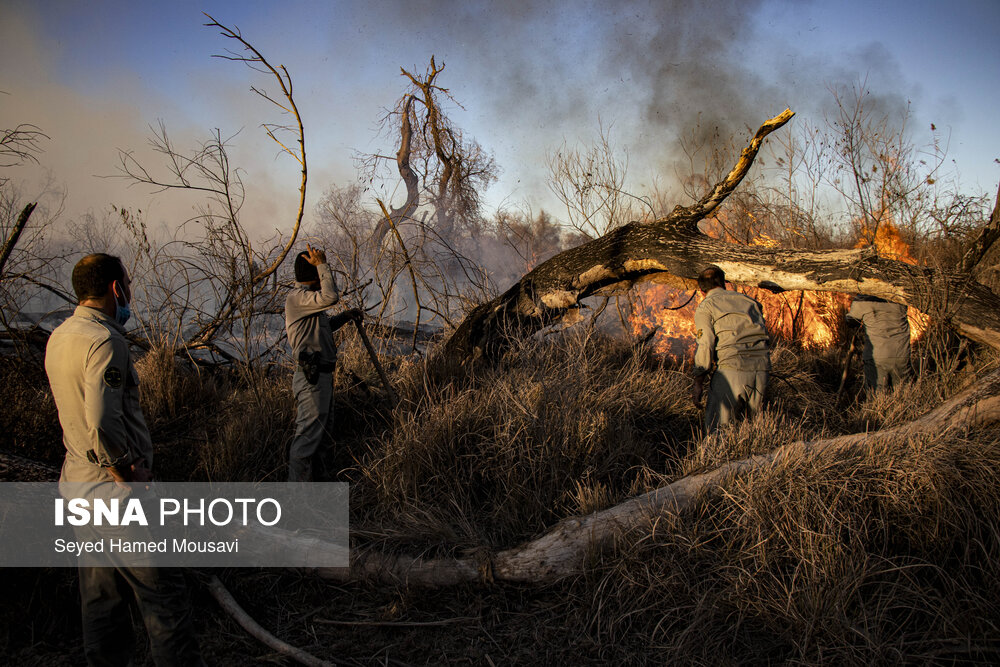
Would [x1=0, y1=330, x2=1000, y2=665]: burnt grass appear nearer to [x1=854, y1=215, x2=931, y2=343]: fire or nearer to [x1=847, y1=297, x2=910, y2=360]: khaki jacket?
[x1=847, y1=297, x2=910, y2=360]: khaki jacket

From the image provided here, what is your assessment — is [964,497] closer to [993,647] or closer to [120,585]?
[993,647]

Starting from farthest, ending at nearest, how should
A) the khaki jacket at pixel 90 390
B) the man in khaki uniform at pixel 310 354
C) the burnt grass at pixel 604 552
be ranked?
the man in khaki uniform at pixel 310 354
the burnt grass at pixel 604 552
the khaki jacket at pixel 90 390

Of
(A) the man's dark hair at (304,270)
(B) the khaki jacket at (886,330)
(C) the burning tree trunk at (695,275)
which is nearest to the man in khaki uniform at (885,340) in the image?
(B) the khaki jacket at (886,330)

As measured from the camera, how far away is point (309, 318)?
4469 millimetres

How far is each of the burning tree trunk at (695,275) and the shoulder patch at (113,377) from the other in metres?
3.94

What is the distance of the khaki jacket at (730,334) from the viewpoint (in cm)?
479

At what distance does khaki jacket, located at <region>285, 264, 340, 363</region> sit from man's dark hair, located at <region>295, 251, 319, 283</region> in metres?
0.07

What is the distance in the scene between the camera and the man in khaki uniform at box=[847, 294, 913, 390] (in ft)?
19.2

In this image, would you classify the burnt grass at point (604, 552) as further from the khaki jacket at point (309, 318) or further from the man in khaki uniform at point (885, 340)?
the man in khaki uniform at point (885, 340)

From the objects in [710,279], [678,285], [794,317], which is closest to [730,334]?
[710,279]

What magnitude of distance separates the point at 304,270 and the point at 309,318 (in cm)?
41

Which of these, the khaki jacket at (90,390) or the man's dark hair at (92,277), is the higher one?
the man's dark hair at (92,277)

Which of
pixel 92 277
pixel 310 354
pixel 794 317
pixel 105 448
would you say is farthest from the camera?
pixel 794 317

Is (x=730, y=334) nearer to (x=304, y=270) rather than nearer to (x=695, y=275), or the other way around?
(x=695, y=275)
